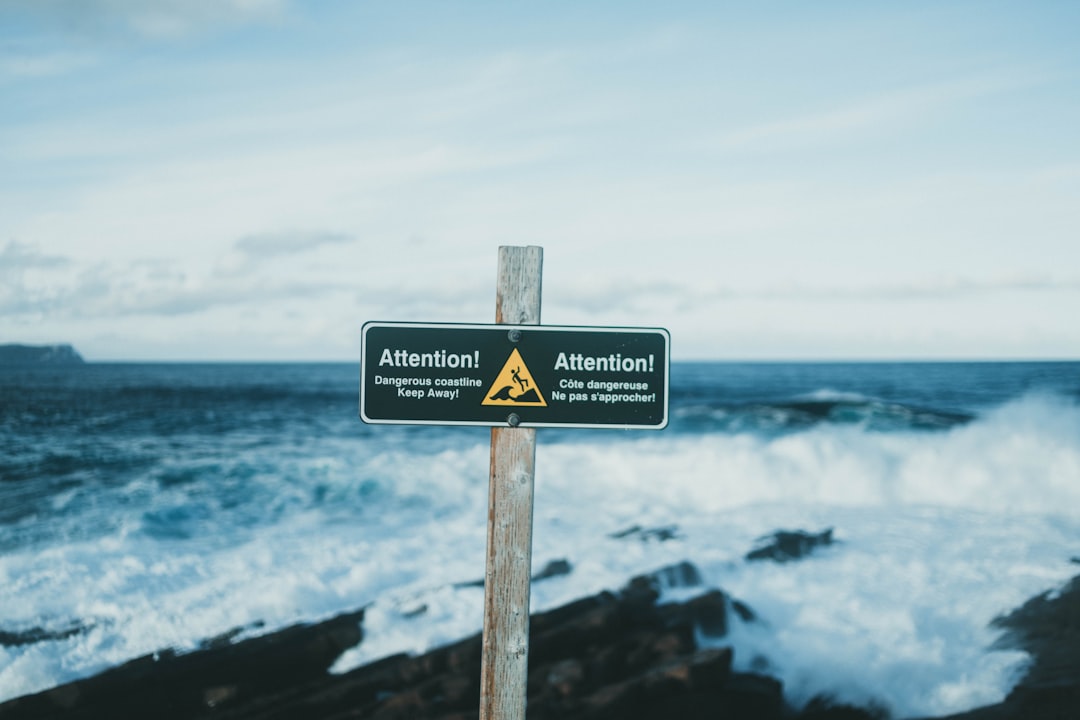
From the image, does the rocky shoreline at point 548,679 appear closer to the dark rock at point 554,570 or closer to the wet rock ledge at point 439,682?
the wet rock ledge at point 439,682

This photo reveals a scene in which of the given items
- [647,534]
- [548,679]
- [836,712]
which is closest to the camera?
[836,712]

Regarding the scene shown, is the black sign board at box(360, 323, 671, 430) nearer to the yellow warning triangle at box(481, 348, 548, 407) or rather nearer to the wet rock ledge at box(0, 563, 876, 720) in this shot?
the yellow warning triangle at box(481, 348, 548, 407)

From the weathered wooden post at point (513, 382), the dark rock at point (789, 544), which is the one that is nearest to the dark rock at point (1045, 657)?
the dark rock at point (789, 544)

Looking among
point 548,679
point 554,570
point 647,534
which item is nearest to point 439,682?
point 548,679

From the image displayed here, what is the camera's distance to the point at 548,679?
6.41 metres

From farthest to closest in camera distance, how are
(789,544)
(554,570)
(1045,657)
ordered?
(789,544) < (554,570) < (1045,657)

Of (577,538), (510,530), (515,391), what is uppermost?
(515,391)

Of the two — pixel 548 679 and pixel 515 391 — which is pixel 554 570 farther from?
pixel 515 391

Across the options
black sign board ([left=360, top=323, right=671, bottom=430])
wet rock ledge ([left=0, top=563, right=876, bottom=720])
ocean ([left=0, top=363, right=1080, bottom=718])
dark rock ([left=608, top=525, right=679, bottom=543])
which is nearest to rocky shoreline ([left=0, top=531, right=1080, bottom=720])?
wet rock ledge ([left=0, top=563, right=876, bottom=720])

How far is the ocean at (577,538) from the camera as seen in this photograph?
7.27 meters

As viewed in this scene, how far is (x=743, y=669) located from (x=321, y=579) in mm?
4674

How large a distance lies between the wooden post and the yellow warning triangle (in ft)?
0.30

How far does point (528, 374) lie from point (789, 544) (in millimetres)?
8467

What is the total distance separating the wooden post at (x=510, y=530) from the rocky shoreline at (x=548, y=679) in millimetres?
3319
